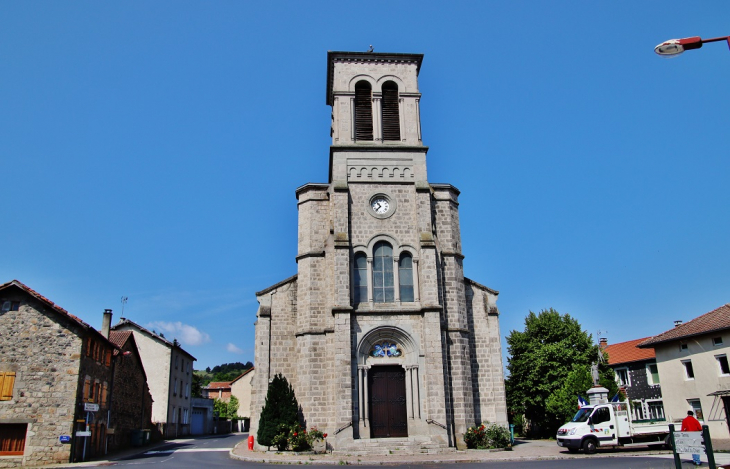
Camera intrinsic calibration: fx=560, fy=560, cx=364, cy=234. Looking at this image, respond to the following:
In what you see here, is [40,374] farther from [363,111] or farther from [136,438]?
[363,111]

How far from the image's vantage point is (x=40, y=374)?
22.5m

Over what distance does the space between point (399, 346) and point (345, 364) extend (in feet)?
9.08

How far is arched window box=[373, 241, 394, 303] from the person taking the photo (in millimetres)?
25672

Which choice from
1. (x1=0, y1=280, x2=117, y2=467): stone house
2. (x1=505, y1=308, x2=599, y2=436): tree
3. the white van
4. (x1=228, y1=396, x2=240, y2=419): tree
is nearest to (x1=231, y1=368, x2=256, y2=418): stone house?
(x1=228, y1=396, x2=240, y2=419): tree

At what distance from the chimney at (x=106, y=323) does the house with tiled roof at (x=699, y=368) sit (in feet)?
103

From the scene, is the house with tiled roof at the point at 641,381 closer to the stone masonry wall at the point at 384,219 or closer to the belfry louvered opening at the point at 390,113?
the stone masonry wall at the point at 384,219

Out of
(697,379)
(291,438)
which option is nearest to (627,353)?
(697,379)

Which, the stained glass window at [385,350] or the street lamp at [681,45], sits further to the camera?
the stained glass window at [385,350]

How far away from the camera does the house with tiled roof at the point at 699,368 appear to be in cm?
2758

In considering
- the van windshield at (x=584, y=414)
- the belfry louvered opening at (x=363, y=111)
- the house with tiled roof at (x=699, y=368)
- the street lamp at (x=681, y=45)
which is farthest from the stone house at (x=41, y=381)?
the house with tiled roof at (x=699, y=368)

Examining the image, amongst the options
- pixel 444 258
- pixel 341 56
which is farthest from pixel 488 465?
pixel 341 56

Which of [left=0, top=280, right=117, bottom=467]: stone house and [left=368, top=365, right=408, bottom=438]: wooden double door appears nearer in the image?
[left=0, top=280, right=117, bottom=467]: stone house

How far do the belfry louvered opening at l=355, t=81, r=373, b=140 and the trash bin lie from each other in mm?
21647

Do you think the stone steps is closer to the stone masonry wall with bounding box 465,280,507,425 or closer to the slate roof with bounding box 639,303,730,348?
the stone masonry wall with bounding box 465,280,507,425
